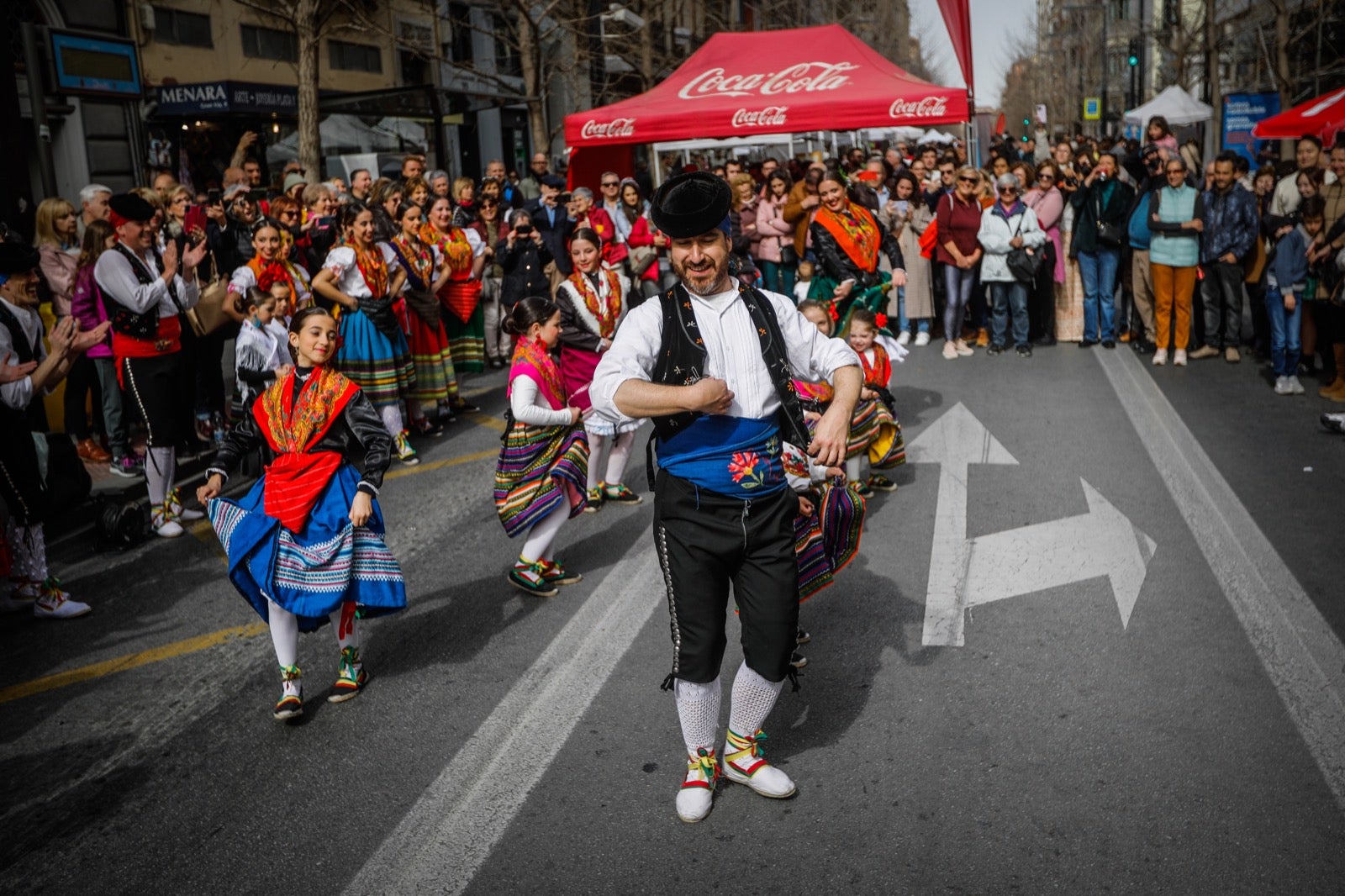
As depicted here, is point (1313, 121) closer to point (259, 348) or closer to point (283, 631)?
point (259, 348)

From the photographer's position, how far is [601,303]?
24.2ft

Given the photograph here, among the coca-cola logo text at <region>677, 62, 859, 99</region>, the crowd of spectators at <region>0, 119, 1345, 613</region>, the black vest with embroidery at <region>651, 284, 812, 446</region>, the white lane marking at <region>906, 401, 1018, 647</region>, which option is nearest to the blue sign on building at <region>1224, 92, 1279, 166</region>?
the crowd of spectators at <region>0, 119, 1345, 613</region>

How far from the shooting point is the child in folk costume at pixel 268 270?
338 inches

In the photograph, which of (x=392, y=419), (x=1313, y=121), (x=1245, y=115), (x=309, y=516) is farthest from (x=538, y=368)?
(x=1245, y=115)

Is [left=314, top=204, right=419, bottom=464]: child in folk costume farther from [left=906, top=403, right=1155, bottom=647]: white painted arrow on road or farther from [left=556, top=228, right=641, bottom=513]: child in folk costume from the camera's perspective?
[left=906, top=403, right=1155, bottom=647]: white painted arrow on road

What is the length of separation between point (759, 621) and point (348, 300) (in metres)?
5.80

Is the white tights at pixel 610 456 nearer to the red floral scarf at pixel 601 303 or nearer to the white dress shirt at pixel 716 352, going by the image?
the red floral scarf at pixel 601 303

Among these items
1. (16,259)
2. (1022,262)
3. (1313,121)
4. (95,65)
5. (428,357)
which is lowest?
(428,357)

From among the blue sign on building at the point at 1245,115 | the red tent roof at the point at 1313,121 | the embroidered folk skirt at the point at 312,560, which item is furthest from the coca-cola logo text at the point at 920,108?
the blue sign on building at the point at 1245,115

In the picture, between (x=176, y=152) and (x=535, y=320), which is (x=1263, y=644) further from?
(x=176, y=152)

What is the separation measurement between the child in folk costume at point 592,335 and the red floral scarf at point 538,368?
120 cm

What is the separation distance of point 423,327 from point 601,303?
2.85 m

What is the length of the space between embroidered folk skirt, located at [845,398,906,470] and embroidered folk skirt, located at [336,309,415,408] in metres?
3.71

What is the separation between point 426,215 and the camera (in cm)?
1167
